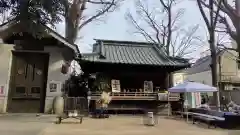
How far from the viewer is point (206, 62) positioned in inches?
1491

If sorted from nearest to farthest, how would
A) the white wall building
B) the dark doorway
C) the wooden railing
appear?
the white wall building
the dark doorway
the wooden railing

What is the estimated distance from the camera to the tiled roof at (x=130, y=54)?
1669 cm

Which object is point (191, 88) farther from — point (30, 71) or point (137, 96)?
point (30, 71)

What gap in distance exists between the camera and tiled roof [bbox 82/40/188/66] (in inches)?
657

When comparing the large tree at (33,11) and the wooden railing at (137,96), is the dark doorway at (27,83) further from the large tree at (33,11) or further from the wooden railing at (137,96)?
the large tree at (33,11)

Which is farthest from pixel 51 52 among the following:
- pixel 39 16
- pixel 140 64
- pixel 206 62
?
pixel 206 62

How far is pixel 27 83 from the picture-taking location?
15.2 metres

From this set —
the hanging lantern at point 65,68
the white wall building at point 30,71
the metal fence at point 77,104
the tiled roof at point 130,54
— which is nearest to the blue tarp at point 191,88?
the tiled roof at point 130,54

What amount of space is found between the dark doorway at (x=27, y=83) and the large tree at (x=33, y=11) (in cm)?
879

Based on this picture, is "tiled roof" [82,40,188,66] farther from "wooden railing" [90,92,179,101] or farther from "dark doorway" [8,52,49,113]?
"dark doorway" [8,52,49,113]

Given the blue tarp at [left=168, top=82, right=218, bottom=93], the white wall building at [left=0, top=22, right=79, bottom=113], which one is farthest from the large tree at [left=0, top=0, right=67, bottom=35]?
the blue tarp at [left=168, top=82, right=218, bottom=93]

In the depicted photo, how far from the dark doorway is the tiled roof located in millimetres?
2529

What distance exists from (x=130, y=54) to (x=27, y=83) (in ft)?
21.7

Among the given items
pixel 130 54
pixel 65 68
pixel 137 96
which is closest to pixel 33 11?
pixel 65 68
